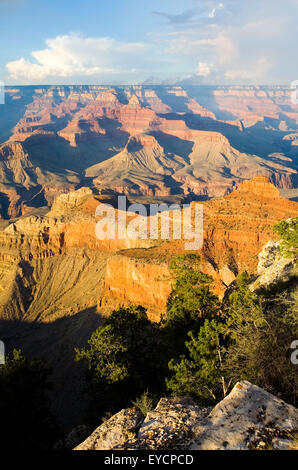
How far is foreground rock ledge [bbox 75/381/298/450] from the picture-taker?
844 centimetres

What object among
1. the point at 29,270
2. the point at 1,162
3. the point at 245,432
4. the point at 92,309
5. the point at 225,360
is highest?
the point at 1,162

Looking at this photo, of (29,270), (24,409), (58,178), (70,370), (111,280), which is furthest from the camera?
(58,178)

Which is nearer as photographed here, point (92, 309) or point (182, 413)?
point (182, 413)

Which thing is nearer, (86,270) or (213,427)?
(213,427)

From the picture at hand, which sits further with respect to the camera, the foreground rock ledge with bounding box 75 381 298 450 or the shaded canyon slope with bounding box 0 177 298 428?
the shaded canyon slope with bounding box 0 177 298 428

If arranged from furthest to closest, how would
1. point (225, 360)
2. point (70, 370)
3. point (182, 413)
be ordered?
point (70, 370) → point (225, 360) → point (182, 413)

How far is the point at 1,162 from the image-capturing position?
189m

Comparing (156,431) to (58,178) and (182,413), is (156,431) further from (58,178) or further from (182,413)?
(58,178)

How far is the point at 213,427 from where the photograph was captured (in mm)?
9203

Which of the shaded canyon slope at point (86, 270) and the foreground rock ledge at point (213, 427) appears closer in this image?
the foreground rock ledge at point (213, 427)

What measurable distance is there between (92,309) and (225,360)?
114ft

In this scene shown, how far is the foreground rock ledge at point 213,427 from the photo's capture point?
8438 millimetres

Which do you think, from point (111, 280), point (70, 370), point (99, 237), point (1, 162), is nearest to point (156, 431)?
point (70, 370)

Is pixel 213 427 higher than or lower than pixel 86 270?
higher
